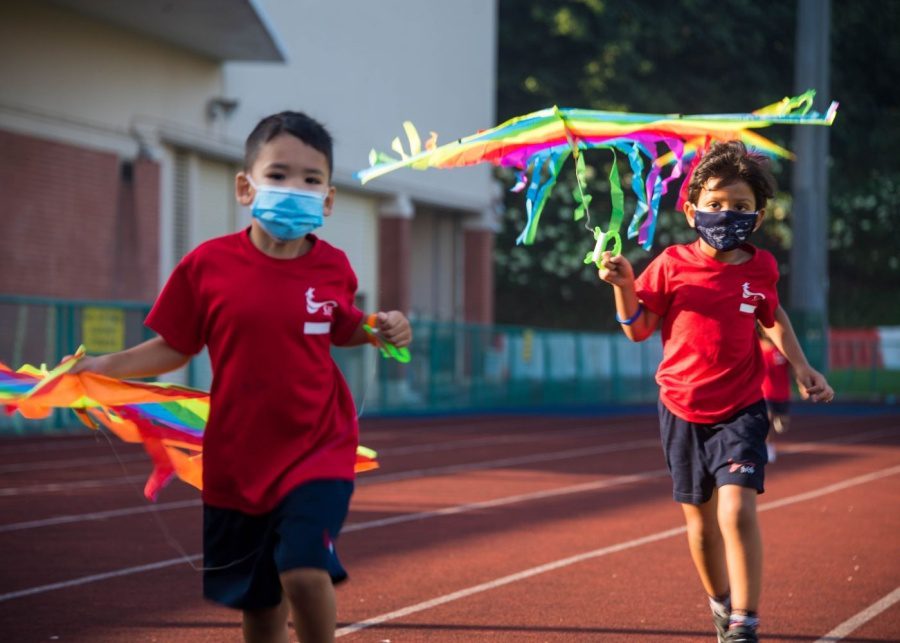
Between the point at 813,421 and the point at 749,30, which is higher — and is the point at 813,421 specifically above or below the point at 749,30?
→ below

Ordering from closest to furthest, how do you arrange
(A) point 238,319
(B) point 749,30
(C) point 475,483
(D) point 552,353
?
(A) point 238,319
(C) point 475,483
(D) point 552,353
(B) point 749,30

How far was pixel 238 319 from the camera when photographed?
433 cm

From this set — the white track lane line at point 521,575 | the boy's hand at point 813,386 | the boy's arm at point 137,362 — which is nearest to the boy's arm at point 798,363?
the boy's hand at point 813,386

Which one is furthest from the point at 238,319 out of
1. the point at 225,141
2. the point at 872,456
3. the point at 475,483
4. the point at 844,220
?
the point at 844,220

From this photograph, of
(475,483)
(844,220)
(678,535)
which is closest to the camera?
(678,535)

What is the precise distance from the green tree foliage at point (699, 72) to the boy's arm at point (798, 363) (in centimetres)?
3959

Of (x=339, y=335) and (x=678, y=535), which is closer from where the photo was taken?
(x=339, y=335)

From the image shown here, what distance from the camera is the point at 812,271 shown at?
3516cm

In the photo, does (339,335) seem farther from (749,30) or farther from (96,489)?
(749,30)

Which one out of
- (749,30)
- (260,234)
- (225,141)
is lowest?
(260,234)

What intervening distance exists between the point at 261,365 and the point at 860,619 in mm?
3923

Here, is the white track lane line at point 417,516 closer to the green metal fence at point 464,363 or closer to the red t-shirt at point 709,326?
the red t-shirt at point 709,326

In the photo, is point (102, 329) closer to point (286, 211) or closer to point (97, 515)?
point (97, 515)

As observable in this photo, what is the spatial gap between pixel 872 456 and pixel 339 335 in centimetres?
1471
